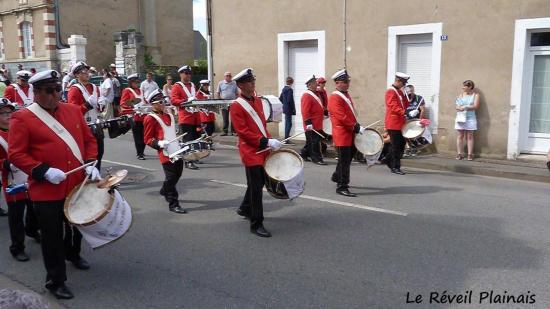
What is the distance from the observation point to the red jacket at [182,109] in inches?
425

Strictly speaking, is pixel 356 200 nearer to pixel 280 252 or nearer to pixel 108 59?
pixel 280 252

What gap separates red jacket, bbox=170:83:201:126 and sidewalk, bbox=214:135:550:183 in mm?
4566

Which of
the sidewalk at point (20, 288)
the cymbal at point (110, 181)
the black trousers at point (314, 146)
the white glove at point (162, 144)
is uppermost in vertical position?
the white glove at point (162, 144)

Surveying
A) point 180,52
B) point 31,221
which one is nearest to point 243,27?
point 31,221

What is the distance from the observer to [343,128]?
8.02m

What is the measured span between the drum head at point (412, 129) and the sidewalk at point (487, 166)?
1.54 m

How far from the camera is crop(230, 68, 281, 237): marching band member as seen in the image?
614 cm

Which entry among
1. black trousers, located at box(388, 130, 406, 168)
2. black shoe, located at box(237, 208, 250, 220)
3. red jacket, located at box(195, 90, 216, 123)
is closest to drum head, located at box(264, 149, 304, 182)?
black shoe, located at box(237, 208, 250, 220)

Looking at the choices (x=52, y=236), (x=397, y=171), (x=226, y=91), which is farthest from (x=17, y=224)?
(x=226, y=91)

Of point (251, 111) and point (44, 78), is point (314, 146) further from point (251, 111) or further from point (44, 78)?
point (44, 78)

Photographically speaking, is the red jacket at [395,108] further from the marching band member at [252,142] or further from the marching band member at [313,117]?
the marching band member at [252,142]

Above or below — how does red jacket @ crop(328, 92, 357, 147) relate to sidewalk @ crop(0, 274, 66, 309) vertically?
above

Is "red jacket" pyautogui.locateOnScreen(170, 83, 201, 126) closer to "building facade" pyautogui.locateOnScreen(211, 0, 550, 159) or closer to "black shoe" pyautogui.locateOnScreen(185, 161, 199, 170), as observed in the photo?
"black shoe" pyautogui.locateOnScreen(185, 161, 199, 170)

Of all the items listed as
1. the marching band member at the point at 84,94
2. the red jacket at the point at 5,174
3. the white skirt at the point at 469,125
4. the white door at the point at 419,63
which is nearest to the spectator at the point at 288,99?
the white door at the point at 419,63
